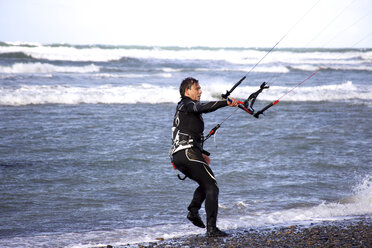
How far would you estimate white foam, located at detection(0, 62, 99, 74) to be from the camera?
102 feet

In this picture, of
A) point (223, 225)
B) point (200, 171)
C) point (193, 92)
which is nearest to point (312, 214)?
point (223, 225)

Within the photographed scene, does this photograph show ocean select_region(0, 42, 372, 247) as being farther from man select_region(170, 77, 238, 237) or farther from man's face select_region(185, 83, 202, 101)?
man's face select_region(185, 83, 202, 101)

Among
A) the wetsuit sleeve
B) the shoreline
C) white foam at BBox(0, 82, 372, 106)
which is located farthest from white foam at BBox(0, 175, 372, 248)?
white foam at BBox(0, 82, 372, 106)

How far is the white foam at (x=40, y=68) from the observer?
31203 millimetres

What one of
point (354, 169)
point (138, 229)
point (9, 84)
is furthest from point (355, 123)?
point (9, 84)

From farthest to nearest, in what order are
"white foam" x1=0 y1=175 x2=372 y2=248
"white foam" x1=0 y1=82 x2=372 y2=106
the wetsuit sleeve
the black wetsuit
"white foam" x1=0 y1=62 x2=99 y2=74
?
"white foam" x1=0 y1=62 x2=99 y2=74
"white foam" x1=0 y1=82 x2=372 y2=106
"white foam" x1=0 y1=175 x2=372 y2=248
the black wetsuit
the wetsuit sleeve

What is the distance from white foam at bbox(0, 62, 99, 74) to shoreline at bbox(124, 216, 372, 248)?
28.5 metres

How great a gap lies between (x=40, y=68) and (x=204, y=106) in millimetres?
30390

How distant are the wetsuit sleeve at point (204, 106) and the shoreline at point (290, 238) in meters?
1.36

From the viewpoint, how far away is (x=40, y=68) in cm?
3262

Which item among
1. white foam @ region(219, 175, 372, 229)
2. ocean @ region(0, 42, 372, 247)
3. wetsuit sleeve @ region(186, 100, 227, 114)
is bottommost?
white foam @ region(219, 175, 372, 229)

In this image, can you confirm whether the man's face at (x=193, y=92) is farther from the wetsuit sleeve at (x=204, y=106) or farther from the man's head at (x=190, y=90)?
the wetsuit sleeve at (x=204, y=106)

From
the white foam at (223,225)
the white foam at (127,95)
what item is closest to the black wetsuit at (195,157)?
the white foam at (223,225)

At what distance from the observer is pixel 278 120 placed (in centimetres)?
1325
